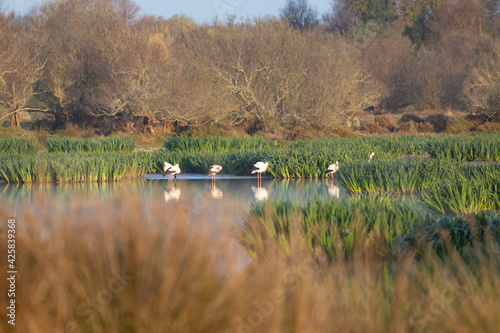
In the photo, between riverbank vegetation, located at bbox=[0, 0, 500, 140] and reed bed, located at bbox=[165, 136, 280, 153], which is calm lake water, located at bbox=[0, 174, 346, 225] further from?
riverbank vegetation, located at bbox=[0, 0, 500, 140]

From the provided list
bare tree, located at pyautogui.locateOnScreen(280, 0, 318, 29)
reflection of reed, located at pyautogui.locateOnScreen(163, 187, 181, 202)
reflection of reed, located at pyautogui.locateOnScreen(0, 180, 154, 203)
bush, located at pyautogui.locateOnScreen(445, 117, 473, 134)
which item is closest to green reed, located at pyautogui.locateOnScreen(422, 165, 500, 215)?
reflection of reed, located at pyautogui.locateOnScreen(163, 187, 181, 202)

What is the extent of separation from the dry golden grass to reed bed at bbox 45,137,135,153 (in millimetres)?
17035

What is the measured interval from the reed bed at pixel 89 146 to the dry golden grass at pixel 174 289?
55.9 feet

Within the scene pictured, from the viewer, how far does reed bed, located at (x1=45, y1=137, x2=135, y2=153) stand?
20.5 meters

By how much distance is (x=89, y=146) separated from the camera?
2042 cm

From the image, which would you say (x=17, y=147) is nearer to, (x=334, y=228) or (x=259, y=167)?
(x=259, y=167)

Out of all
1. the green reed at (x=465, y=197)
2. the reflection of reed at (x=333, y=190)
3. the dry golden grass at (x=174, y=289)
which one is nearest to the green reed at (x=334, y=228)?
the green reed at (x=465, y=197)

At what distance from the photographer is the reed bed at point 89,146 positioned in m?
20.5

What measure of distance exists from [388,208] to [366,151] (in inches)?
431

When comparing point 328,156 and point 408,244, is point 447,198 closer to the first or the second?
point 408,244

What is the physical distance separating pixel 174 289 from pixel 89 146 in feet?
58.4

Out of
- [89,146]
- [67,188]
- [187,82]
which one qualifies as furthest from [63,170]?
[187,82]

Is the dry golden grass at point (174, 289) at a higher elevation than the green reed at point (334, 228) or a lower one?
higher

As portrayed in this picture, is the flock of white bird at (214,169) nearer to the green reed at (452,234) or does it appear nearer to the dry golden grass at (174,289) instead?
the green reed at (452,234)
